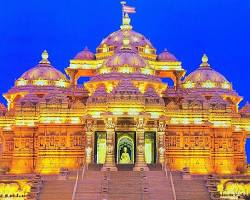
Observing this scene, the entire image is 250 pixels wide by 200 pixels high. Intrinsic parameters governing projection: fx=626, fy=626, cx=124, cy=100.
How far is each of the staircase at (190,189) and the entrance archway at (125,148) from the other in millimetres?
8032

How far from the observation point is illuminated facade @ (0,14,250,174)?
46.3 meters

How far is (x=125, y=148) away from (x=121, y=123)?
201 cm

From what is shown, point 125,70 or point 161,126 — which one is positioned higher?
point 125,70

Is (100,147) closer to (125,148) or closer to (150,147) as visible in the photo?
(125,148)

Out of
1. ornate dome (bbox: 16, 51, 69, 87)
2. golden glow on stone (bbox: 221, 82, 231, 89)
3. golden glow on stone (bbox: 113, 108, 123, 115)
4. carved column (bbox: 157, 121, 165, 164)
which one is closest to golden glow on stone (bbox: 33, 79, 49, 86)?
ornate dome (bbox: 16, 51, 69, 87)

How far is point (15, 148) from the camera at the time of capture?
166ft

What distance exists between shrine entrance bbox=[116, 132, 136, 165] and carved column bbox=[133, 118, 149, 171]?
7.54ft

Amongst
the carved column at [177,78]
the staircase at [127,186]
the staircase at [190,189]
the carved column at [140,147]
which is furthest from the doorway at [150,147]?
the carved column at [177,78]

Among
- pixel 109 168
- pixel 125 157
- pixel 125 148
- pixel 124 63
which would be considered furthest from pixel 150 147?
pixel 124 63

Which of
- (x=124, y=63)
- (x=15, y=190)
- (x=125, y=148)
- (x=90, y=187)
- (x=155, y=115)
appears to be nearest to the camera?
(x=90, y=187)

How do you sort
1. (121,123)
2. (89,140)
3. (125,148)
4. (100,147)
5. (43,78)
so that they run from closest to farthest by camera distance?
(89,140)
(121,123)
(100,147)
(125,148)
(43,78)

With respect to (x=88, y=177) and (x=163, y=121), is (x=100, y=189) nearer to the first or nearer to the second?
(x=88, y=177)

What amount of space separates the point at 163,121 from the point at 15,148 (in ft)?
41.4

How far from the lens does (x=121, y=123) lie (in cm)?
4716
